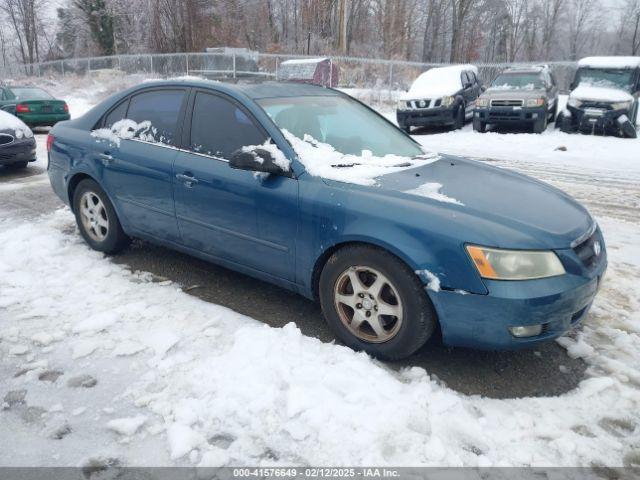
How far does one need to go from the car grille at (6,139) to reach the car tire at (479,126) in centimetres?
1106

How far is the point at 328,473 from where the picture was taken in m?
2.25

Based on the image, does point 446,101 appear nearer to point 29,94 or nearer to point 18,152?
point 18,152

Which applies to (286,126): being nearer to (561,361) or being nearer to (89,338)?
(89,338)

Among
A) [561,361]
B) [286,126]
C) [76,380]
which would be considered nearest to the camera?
[76,380]

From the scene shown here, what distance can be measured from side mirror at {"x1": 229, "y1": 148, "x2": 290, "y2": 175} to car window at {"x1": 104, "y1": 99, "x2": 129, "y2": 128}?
5.77 ft

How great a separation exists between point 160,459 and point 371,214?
1644 millimetres

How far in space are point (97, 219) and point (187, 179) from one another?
147cm

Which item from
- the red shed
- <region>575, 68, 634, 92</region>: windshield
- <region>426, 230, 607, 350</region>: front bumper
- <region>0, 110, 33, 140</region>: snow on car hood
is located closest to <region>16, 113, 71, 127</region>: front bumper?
<region>0, 110, 33, 140</region>: snow on car hood

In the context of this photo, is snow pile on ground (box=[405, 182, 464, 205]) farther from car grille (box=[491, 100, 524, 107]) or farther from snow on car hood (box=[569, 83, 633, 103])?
snow on car hood (box=[569, 83, 633, 103])

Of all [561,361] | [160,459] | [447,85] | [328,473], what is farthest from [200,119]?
[447,85]

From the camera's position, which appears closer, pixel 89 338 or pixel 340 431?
pixel 340 431

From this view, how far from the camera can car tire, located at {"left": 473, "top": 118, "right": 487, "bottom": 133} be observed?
1403 cm

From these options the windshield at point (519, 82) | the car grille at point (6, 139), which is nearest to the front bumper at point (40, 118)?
the car grille at point (6, 139)

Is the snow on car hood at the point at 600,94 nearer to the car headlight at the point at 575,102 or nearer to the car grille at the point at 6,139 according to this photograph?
the car headlight at the point at 575,102
